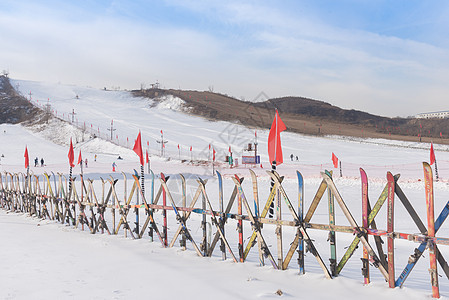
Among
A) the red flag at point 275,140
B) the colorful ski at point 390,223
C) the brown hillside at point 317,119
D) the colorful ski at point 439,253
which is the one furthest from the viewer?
the brown hillside at point 317,119

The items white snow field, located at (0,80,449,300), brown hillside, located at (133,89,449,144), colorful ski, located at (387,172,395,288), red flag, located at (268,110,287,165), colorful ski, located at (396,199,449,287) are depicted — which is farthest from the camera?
brown hillside, located at (133,89,449,144)

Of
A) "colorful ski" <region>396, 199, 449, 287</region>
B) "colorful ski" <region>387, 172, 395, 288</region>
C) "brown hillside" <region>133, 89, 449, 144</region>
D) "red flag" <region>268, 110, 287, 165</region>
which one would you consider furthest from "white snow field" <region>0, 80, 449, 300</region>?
"brown hillside" <region>133, 89, 449, 144</region>

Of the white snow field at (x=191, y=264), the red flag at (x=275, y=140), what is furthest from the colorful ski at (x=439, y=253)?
the red flag at (x=275, y=140)

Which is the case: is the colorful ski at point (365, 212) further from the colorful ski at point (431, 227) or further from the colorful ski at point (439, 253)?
the colorful ski at point (431, 227)

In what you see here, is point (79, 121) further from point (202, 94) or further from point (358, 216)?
point (358, 216)

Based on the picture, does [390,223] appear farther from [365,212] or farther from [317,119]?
[317,119]

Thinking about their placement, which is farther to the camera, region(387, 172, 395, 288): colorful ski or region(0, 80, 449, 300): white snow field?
region(0, 80, 449, 300): white snow field

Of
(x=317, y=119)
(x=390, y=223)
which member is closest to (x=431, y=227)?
(x=390, y=223)

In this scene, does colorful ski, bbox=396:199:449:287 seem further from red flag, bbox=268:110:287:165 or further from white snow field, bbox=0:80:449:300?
red flag, bbox=268:110:287:165

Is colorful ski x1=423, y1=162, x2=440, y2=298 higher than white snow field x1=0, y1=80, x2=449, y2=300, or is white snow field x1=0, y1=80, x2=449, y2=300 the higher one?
colorful ski x1=423, y1=162, x2=440, y2=298

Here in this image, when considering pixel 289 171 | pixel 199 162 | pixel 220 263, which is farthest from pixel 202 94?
pixel 220 263

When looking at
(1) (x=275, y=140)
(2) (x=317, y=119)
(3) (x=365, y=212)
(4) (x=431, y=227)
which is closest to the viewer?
(4) (x=431, y=227)

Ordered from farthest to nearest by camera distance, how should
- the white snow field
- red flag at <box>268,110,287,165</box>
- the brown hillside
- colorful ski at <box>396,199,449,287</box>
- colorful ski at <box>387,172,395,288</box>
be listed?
1. the brown hillside
2. red flag at <box>268,110,287,165</box>
3. the white snow field
4. colorful ski at <box>387,172,395,288</box>
5. colorful ski at <box>396,199,449,287</box>

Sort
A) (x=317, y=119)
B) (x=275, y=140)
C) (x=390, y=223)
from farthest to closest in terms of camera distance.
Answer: (x=317, y=119), (x=275, y=140), (x=390, y=223)
